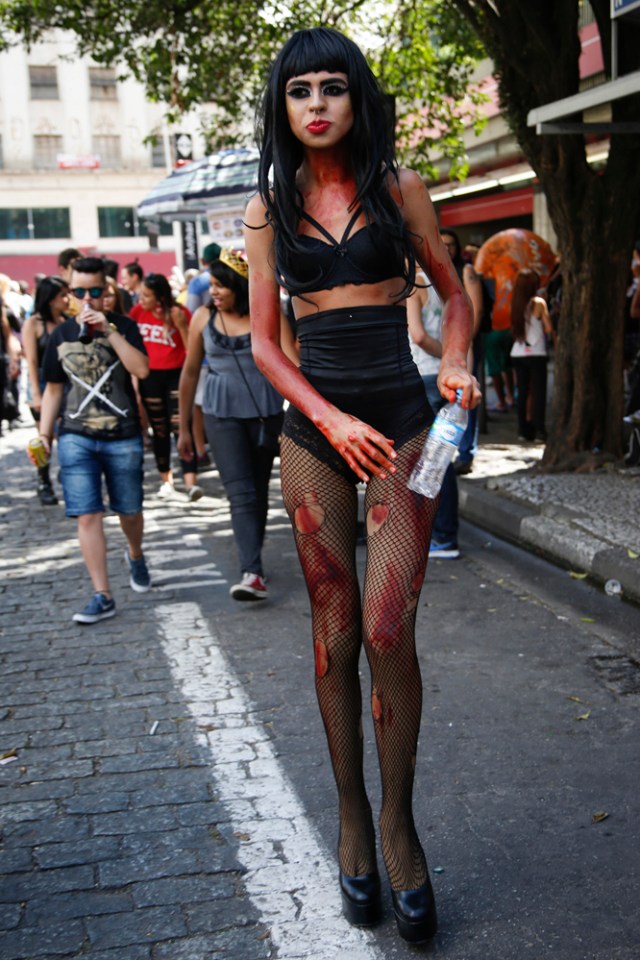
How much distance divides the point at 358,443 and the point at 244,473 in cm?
406

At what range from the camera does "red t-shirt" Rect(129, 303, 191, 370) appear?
10.8 metres

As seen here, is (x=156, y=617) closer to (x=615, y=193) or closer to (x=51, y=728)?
(x=51, y=728)

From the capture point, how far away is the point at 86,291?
613 cm

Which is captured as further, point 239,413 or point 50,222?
point 50,222

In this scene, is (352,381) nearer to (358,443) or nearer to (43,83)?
(358,443)

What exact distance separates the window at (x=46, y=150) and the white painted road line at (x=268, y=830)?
56.7 meters

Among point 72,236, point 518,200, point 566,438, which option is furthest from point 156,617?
point 72,236

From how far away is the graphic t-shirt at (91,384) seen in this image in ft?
20.2

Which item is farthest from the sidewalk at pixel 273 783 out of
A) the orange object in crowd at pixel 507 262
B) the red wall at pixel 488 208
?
the red wall at pixel 488 208

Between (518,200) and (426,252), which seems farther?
(518,200)

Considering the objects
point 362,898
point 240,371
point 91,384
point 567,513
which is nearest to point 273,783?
point 362,898

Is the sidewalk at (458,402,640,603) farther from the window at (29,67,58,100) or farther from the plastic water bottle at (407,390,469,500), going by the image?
the window at (29,67,58,100)

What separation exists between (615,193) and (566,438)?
2.05 meters

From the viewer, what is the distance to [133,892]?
321 centimetres
